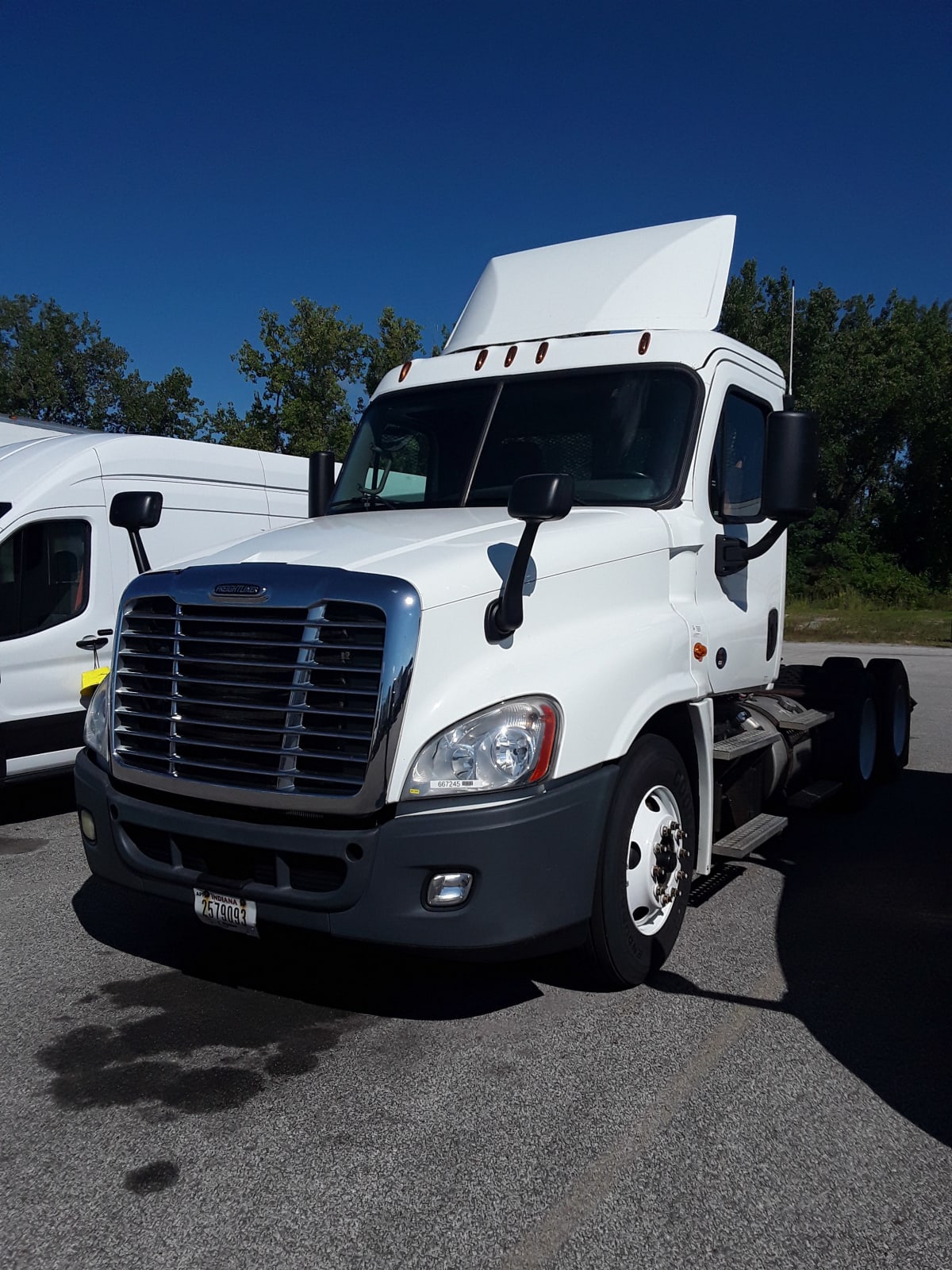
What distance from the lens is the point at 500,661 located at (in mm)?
3859

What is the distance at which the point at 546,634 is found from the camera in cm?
408

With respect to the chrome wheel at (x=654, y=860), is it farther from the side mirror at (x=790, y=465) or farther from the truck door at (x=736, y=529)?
the side mirror at (x=790, y=465)

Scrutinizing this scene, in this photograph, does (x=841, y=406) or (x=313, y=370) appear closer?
(x=313, y=370)

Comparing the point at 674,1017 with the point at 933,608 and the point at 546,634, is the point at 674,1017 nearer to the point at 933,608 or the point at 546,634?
the point at 546,634

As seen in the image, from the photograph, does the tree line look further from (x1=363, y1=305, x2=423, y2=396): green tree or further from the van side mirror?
the van side mirror

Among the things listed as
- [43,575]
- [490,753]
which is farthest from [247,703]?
[43,575]

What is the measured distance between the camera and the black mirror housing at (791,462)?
16.1 feet

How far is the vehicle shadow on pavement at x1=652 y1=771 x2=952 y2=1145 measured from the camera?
3.84 metres

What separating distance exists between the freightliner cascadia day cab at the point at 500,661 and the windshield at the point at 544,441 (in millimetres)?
15

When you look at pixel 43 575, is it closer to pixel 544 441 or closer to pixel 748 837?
pixel 544 441

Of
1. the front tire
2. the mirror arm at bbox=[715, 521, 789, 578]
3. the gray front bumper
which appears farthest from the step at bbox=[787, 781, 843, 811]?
the gray front bumper

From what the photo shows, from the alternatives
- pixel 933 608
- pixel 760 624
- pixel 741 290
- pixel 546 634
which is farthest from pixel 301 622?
pixel 741 290

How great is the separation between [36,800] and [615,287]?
578 centimetres

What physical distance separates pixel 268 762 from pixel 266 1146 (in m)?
1.24
